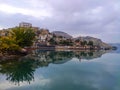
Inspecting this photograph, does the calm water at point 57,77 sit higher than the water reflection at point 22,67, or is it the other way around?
the water reflection at point 22,67

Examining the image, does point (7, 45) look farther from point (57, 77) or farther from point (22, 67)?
point (57, 77)

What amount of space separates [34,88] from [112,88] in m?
6.81

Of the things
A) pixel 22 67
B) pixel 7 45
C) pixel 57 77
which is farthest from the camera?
pixel 7 45

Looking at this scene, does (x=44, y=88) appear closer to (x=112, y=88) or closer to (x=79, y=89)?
(x=79, y=89)

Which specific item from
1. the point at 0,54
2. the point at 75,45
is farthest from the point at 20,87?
the point at 75,45

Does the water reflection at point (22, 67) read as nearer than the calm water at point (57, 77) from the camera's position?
No

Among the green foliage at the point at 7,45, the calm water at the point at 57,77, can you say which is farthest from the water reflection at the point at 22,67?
the green foliage at the point at 7,45

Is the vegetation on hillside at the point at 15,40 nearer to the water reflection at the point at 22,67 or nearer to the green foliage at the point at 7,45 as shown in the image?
the green foliage at the point at 7,45

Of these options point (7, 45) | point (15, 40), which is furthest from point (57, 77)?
point (15, 40)

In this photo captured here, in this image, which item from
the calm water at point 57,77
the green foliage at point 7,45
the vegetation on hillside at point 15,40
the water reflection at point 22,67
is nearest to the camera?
the calm water at point 57,77

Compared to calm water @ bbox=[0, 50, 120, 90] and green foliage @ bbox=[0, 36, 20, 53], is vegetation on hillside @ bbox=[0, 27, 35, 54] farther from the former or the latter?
calm water @ bbox=[0, 50, 120, 90]

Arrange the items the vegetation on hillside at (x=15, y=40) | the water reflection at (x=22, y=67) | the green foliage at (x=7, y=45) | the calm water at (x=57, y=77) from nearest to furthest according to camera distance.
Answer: the calm water at (x=57, y=77) < the water reflection at (x=22, y=67) < the green foliage at (x=7, y=45) < the vegetation on hillside at (x=15, y=40)

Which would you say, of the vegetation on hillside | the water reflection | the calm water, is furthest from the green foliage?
the calm water

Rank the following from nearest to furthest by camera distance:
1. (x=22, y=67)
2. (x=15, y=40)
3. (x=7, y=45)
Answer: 1. (x=22, y=67)
2. (x=7, y=45)
3. (x=15, y=40)
